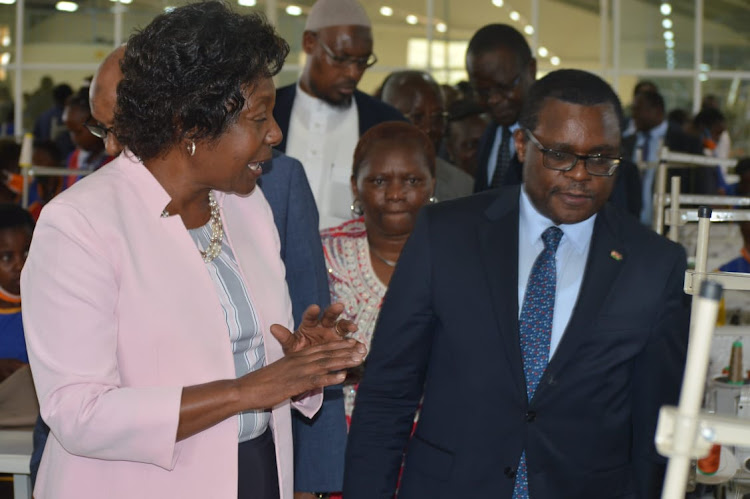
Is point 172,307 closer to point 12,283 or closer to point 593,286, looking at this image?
point 593,286

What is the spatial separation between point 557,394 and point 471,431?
0.71 ft

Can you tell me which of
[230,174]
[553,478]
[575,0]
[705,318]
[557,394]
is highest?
[575,0]

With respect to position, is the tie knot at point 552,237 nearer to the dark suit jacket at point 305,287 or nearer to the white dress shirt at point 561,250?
the white dress shirt at point 561,250

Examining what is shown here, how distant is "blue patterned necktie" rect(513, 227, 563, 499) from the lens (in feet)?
7.54

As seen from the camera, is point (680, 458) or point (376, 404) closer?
point (680, 458)

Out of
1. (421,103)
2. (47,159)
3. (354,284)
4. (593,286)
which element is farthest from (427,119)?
(47,159)

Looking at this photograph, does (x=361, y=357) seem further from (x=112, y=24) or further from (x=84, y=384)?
(x=112, y=24)

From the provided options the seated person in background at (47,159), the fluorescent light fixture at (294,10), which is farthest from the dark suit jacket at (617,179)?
the fluorescent light fixture at (294,10)

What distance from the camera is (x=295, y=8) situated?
12.8 m

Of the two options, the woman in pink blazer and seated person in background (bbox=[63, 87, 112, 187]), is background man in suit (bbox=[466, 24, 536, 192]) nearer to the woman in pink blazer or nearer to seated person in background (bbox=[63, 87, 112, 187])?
seated person in background (bbox=[63, 87, 112, 187])

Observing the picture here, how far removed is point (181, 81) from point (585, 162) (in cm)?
96

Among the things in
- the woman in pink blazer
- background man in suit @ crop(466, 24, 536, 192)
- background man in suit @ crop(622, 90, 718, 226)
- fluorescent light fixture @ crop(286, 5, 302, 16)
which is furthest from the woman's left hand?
fluorescent light fixture @ crop(286, 5, 302, 16)

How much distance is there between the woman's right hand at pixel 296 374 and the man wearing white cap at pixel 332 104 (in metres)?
2.36

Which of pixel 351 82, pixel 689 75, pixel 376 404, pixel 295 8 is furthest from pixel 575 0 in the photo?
pixel 376 404
